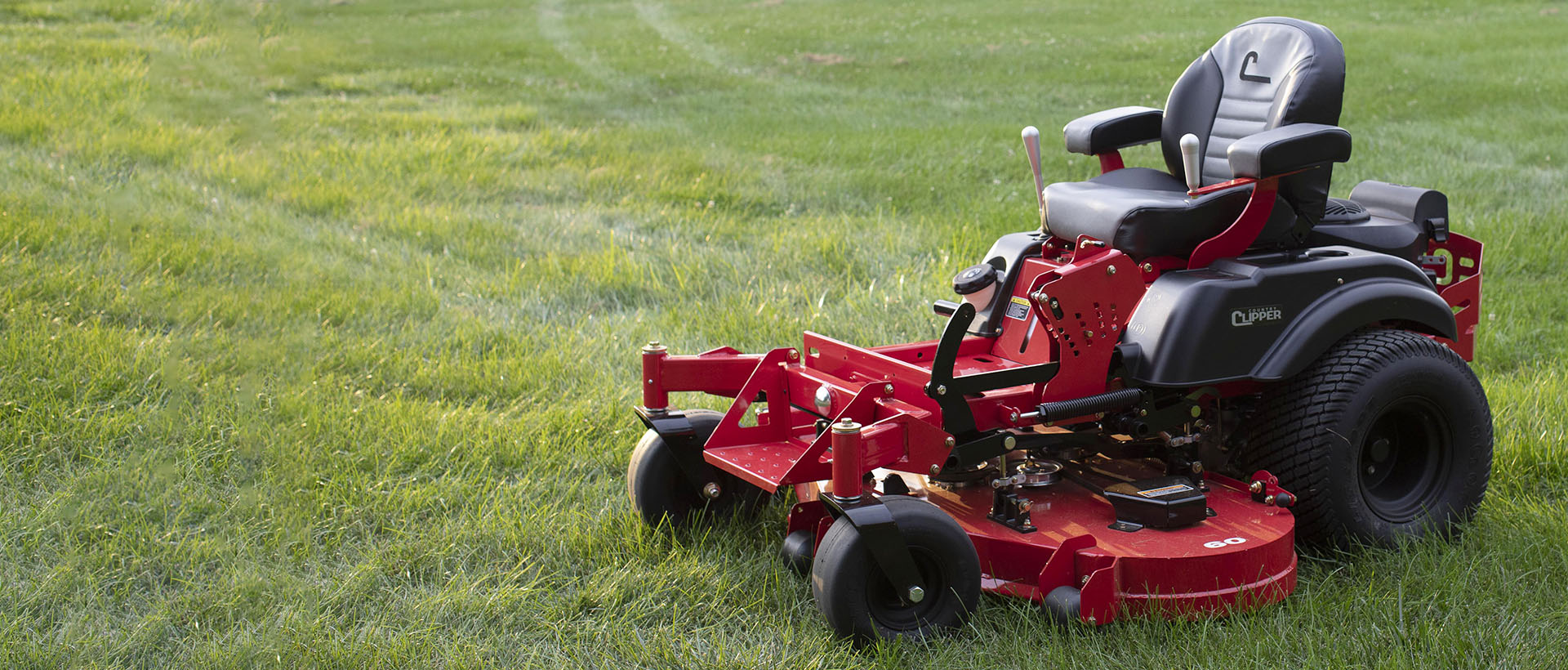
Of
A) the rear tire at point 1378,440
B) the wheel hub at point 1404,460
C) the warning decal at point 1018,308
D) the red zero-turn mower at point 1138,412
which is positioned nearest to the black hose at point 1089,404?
the red zero-turn mower at point 1138,412

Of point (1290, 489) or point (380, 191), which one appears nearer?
point (1290, 489)

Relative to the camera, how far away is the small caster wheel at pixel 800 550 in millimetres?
3281

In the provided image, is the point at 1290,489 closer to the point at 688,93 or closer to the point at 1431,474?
the point at 1431,474

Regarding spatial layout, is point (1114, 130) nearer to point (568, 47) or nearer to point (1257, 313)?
point (1257, 313)

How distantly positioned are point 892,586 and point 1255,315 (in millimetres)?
1214

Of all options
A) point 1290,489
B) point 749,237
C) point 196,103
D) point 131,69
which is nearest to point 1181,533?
point 1290,489

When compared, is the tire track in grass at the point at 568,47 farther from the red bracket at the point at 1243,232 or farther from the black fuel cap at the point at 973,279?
the red bracket at the point at 1243,232

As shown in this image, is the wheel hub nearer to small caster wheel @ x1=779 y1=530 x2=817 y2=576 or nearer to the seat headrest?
the seat headrest

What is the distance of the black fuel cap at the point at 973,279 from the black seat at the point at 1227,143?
11.7 inches

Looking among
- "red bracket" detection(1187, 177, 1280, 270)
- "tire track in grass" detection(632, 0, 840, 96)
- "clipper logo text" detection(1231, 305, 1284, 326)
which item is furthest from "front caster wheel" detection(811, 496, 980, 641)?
Result: "tire track in grass" detection(632, 0, 840, 96)

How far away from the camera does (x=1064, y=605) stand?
3.00 metres

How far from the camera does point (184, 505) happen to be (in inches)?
147

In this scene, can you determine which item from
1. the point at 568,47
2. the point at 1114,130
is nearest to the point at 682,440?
the point at 1114,130

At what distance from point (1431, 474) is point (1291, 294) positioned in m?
0.74
